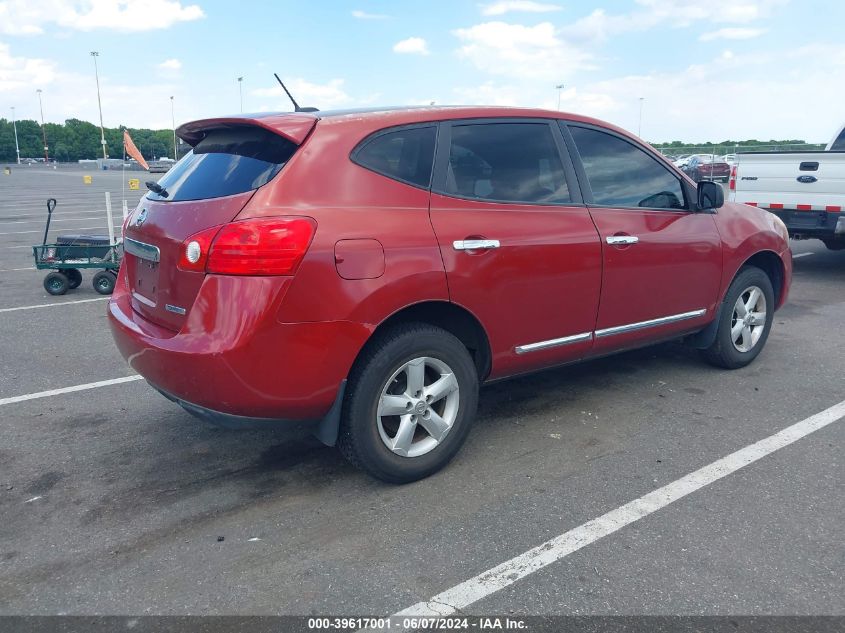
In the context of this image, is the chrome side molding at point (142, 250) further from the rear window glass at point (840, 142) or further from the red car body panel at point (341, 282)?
the rear window glass at point (840, 142)

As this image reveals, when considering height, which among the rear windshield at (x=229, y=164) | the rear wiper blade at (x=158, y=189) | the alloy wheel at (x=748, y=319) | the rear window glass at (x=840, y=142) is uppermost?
the rear window glass at (x=840, y=142)

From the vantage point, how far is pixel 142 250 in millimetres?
3570

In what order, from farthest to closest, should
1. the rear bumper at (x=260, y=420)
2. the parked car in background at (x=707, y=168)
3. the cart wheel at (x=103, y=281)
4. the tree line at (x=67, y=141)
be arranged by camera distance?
the tree line at (x=67, y=141) → the parked car in background at (x=707, y=168) → the cart wheel at (x=103, y=281) → the rear bumper at (x=260, y=420)

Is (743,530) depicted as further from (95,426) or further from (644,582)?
(95,426)

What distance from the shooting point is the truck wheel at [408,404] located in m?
3.29

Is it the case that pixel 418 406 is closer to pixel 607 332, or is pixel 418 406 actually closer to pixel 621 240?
pixel 607 332

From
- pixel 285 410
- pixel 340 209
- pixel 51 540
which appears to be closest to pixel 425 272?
pixel 340 209

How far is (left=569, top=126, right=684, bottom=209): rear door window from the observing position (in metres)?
4.29

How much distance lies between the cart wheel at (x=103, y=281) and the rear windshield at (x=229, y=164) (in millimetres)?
5246

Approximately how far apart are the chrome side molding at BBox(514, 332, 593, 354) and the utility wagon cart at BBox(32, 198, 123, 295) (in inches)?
238

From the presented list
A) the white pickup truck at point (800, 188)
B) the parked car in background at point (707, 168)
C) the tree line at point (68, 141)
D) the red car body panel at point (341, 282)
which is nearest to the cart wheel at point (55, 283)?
the red car body panel at point (341, 282)

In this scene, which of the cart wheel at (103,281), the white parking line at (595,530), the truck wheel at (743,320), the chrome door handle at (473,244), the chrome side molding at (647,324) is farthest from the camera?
Result: the cart wheel at (103,281)

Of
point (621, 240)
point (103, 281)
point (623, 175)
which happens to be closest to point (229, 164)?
point (621, 240)

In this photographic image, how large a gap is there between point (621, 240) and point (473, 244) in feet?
3.81
